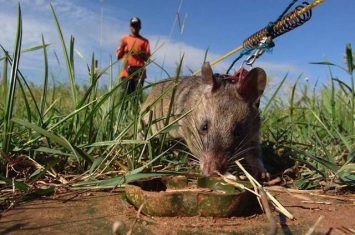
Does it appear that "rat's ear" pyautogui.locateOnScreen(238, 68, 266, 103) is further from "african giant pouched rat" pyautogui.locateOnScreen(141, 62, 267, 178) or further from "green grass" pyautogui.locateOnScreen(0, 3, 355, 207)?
"green grass" pyautogui.locateOnScreen(0, 3, 355, 207)

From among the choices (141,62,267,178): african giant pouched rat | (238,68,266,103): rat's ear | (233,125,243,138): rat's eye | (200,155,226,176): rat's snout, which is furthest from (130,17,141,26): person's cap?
(200,155,226,176): rat's snout

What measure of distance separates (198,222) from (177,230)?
13cm

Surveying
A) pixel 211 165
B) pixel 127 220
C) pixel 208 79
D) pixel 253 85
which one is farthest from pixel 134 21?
pixel 127 220

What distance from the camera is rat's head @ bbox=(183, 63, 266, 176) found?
2.67 meters

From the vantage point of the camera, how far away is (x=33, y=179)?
2121 millimetres

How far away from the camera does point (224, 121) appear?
286 cm

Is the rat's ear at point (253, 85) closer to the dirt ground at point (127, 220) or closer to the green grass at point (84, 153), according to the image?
the green grass at point (84, 153)

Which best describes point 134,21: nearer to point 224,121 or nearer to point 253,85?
point 253,85

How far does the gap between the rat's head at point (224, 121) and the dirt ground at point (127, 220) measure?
0.75 m

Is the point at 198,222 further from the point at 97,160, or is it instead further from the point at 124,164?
the point at 124,164

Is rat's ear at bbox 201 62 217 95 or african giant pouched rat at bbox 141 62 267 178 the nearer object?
african giant pouched rat at bbox 141 62 267 178

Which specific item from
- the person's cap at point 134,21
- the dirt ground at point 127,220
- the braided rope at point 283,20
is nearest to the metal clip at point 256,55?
the braided rope at point 283,20

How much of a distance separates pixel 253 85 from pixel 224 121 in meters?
0.51

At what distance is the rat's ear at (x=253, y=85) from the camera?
3.09m
